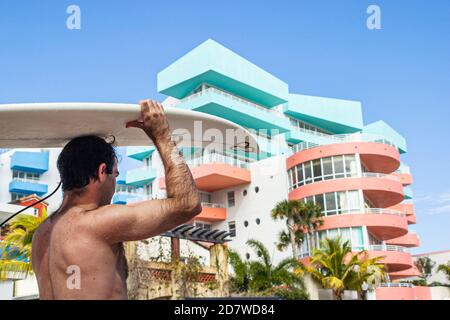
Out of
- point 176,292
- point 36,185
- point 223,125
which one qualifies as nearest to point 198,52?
point 36,185

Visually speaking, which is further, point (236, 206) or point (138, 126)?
point (236, 206)

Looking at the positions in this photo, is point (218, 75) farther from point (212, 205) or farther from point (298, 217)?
point (298, 217)

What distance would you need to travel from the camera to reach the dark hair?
8.98ft

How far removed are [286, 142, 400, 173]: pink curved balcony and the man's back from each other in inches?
1461

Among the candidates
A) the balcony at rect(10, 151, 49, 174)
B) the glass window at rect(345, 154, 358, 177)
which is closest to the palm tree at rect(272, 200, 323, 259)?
the glass window at rect(345, 154, 358, 177)

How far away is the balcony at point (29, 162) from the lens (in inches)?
2234

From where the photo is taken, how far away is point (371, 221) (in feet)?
123

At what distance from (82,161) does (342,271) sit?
29.7m

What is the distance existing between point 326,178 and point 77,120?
37094 mm

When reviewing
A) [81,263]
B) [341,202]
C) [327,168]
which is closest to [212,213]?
[327,168]

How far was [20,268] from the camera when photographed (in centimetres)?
2034

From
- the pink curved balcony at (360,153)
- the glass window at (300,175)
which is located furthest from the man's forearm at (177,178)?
the glass window at (300,175)

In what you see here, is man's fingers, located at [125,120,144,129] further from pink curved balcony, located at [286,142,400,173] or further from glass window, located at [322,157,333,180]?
glass window, located at [322,157,333,180]

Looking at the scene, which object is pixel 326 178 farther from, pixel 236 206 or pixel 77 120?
pixel 77 120
